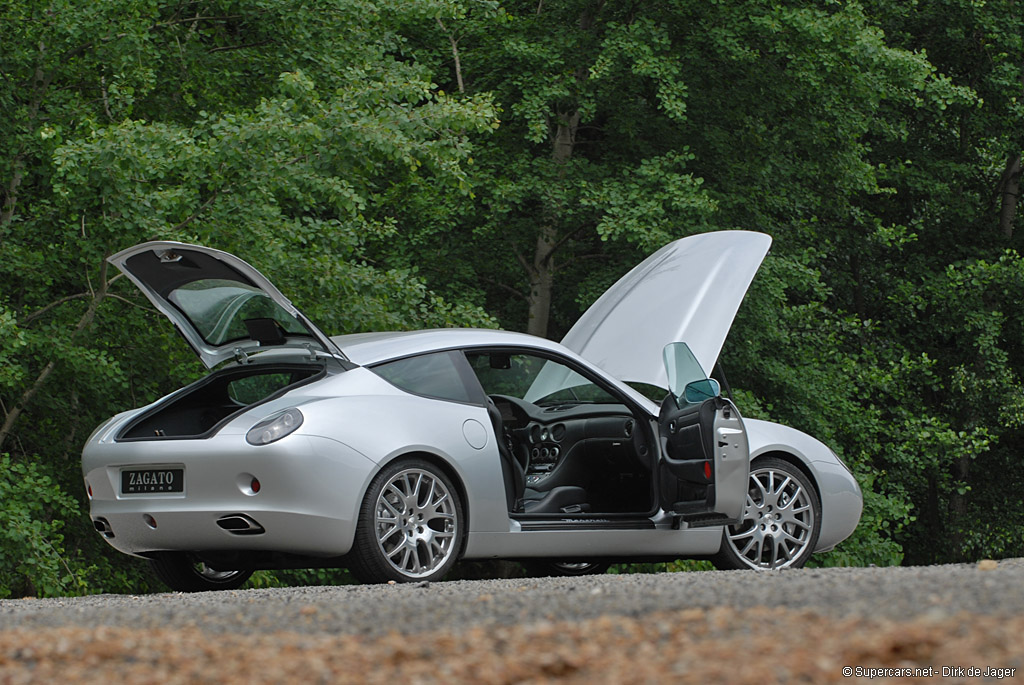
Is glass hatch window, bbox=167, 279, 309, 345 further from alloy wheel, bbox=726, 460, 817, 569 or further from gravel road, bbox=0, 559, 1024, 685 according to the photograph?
alloy wheel, bbox=726, 460, 817, 569

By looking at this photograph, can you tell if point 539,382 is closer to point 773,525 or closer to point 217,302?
point 773,525

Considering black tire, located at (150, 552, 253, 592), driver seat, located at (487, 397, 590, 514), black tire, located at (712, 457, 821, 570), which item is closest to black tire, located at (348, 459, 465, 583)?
driver seat, located at (487, 397, 590, 514)

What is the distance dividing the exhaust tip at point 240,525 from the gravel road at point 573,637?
69.8 inches

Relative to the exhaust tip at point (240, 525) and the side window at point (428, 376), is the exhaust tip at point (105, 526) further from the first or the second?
the side window at point (428, 376)

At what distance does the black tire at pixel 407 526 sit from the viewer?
6.61 m

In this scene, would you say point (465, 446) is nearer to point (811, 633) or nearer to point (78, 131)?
point (811, 633)

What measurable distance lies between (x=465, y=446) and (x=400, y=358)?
2.00 feet

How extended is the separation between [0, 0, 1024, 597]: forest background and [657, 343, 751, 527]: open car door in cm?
564

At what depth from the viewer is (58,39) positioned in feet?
43.2

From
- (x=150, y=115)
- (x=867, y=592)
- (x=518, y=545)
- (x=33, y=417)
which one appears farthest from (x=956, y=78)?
(x=867, y=592)

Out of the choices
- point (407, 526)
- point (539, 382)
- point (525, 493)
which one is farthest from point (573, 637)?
point (539, 382)

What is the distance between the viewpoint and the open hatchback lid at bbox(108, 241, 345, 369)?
7016 mm

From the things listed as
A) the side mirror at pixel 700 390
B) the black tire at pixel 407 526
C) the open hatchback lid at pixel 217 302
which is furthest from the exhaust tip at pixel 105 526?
the side mirror at pixel 700 390

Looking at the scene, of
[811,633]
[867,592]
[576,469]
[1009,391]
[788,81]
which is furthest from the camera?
[1009,391]
